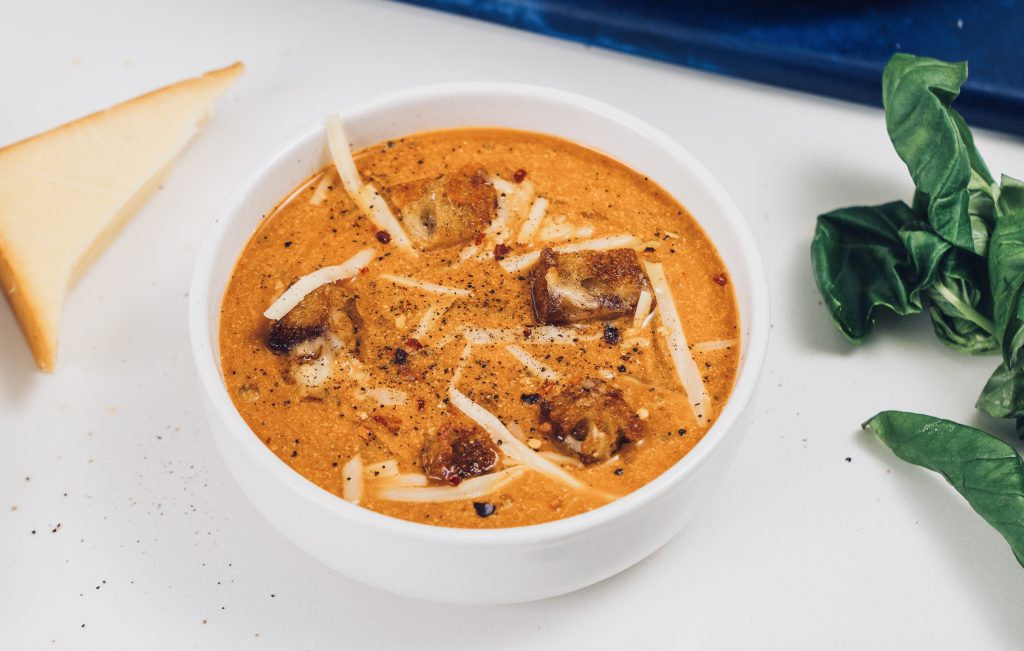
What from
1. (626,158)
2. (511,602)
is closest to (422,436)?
(511,602)

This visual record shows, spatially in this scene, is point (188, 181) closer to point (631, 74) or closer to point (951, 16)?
point (631, 74)

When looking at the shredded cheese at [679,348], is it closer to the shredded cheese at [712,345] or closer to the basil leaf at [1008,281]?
the shredded cheese at [712,345]

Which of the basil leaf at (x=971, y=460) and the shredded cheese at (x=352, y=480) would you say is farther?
the basil leaf at (x=971, y=460)

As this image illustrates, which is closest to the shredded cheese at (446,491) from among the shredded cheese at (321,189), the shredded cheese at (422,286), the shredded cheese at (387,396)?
the shredded cheese at (387,396)

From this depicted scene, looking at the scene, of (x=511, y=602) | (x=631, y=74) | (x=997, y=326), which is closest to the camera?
(x=511, y=602)

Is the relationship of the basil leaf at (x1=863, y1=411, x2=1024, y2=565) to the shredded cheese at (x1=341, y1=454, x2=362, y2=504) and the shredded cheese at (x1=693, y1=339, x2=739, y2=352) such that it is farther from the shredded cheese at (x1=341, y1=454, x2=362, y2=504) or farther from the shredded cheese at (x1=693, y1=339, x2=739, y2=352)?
the shredded cheese at (x1=341, y1=454, x2=362, y2=504)
